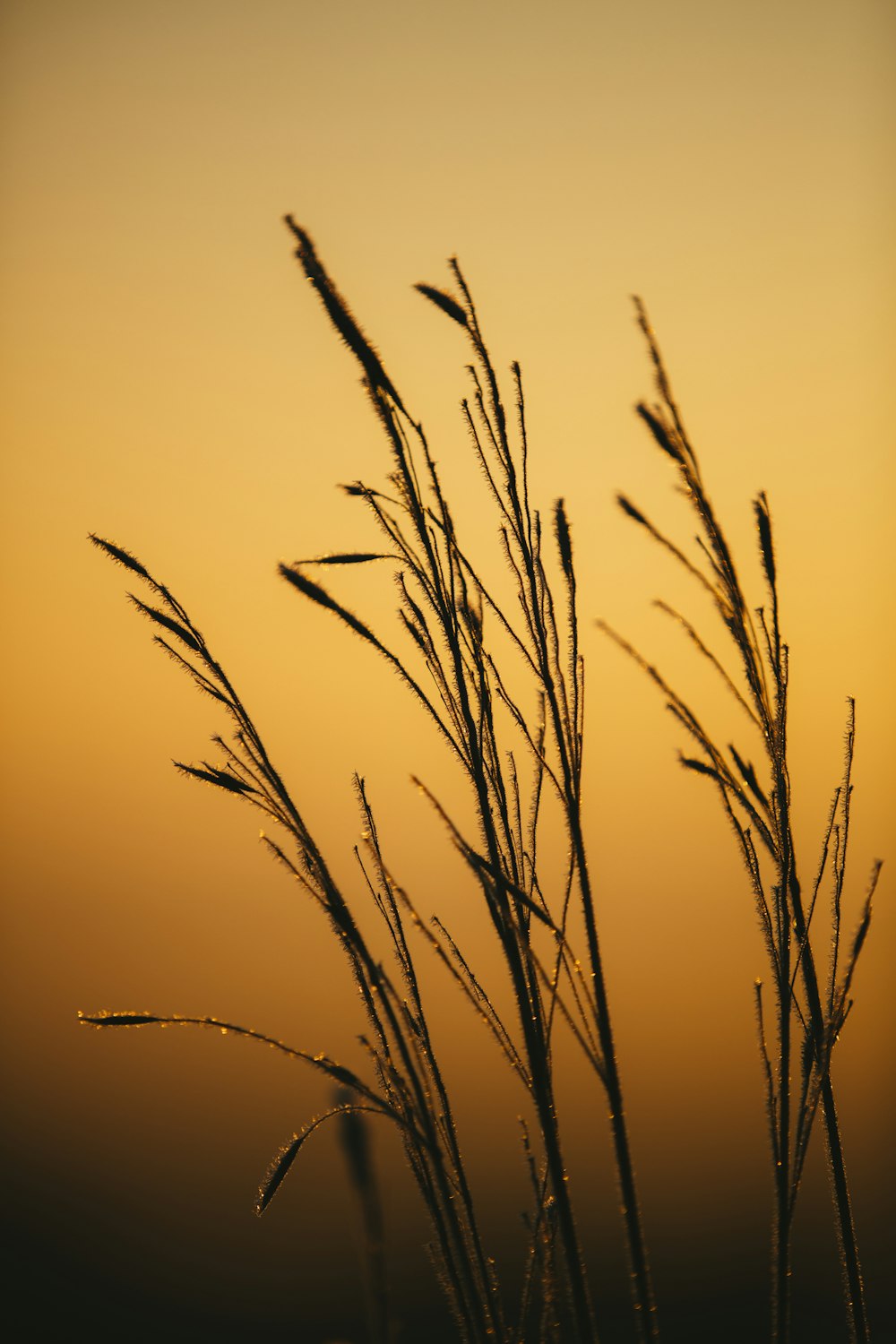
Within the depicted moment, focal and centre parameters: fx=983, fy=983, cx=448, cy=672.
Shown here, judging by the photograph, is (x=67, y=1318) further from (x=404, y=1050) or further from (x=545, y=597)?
(x=545, y=597)

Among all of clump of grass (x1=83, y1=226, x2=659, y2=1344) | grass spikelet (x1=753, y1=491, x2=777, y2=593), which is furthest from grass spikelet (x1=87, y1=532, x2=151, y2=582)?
grass spikelet (x1=753, y1=491, x2=777, y2=593)

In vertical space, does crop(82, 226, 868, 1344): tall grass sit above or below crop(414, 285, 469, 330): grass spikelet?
below

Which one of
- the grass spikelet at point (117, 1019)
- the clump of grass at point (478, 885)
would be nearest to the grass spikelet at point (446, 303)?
the clump of grass at point (478, 885)

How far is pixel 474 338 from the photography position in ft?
2.61

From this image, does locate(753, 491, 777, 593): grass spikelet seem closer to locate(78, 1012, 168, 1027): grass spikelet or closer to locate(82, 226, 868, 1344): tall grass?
locate(82, 226, 868, 1344): tall grass

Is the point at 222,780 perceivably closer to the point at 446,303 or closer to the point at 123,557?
the point at 123,557

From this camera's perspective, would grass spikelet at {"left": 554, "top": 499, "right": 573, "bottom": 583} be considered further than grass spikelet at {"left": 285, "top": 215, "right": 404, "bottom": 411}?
Yes

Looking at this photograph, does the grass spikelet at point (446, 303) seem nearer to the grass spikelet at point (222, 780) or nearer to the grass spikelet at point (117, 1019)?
the grass spikelet at point (222, 780)

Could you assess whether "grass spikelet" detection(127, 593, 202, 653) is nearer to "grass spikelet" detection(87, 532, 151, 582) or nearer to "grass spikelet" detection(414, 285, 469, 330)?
"grass spikelet" detection(87, 532, 151, 582)

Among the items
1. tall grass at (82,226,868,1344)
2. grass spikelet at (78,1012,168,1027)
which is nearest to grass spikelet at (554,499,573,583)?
tall grass at (82,226,868,1344)

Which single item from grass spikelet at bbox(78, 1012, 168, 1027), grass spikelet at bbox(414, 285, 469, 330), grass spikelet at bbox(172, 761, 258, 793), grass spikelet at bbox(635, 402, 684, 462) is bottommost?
grass spikelet at bbox(78, 1012, 168, 1027)

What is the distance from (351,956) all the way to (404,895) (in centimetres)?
7

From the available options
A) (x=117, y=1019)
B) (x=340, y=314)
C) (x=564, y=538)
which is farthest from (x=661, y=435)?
(x=117, y=1019)

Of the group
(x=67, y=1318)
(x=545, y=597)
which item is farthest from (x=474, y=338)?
(x=67, y=1318)
